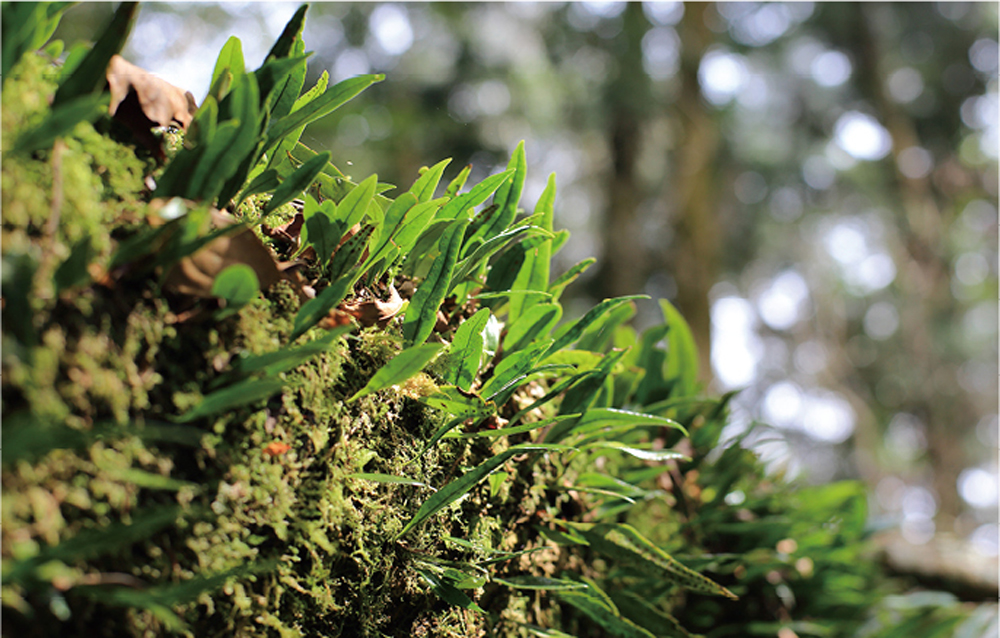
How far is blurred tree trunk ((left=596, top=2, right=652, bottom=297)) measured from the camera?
6516 mm

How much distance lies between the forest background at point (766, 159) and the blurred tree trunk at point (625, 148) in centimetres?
3

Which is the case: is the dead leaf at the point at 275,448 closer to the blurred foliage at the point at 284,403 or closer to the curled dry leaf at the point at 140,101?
the blurred foliage at the point at 284,403

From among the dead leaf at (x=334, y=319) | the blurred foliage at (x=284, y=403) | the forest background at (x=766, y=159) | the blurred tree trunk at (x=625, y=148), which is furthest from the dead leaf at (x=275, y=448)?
the blurred tree trunk at (x=625, y=148)

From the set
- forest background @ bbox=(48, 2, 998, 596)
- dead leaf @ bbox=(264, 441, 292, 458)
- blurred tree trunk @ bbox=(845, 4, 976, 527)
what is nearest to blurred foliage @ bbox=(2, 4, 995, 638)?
dead leaf @ bbox=(264, 441, 292, 458)

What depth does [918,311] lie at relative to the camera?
28.2 feet

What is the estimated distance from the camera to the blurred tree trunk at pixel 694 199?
4574 millimetres

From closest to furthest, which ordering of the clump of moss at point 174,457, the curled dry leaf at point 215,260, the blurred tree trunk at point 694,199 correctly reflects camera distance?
the clump of moss at point 174,457 → the curled dry leaf at point 215,260 → the blurred tree trunk at point 694,199

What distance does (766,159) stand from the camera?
9.62m


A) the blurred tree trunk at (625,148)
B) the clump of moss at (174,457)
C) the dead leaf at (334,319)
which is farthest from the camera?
the blurred tree trunk at (625,148)

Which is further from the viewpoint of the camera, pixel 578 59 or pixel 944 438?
pixel 944 438

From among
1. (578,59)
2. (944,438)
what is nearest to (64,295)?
(578,59)

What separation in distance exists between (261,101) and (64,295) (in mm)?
309

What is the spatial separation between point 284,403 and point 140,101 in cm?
34

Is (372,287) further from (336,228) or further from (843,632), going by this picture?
(843,632)
